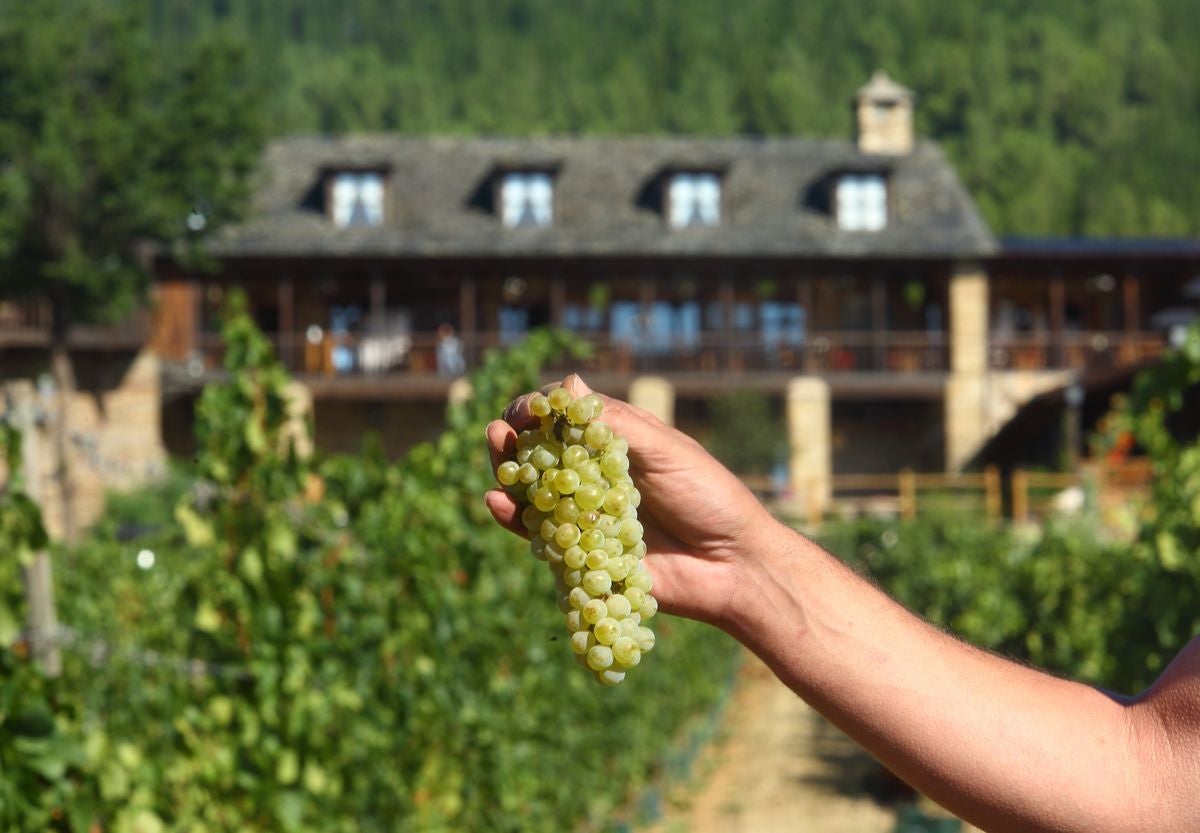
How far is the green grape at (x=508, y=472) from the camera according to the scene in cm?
155

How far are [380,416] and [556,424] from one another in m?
29.2

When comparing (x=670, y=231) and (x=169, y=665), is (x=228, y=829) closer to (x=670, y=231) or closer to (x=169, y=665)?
(x=169, y=665)

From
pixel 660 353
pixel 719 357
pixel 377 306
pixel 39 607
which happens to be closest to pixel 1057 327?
pixel 719 357

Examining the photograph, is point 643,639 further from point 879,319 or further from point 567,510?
point 879,319

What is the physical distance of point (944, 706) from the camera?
186 cm

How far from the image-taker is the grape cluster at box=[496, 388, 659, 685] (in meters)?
1.48

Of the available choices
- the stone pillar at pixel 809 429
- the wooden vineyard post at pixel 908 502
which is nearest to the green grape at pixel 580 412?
the wooden vineyard post at pixel 908 502

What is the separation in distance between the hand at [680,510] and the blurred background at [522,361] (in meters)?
0.17

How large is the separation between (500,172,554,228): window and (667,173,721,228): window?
228cm

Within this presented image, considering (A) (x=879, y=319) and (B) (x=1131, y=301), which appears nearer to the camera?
(A) (x=879, y=319)

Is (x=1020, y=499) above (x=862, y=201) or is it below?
below

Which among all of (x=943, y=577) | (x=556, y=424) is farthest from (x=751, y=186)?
(x=556, y=424)

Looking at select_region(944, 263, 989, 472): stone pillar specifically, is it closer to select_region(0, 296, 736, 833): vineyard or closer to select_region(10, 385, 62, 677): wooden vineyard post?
select_region(0, 296, 736, 833): vineyard

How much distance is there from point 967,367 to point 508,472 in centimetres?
2931
